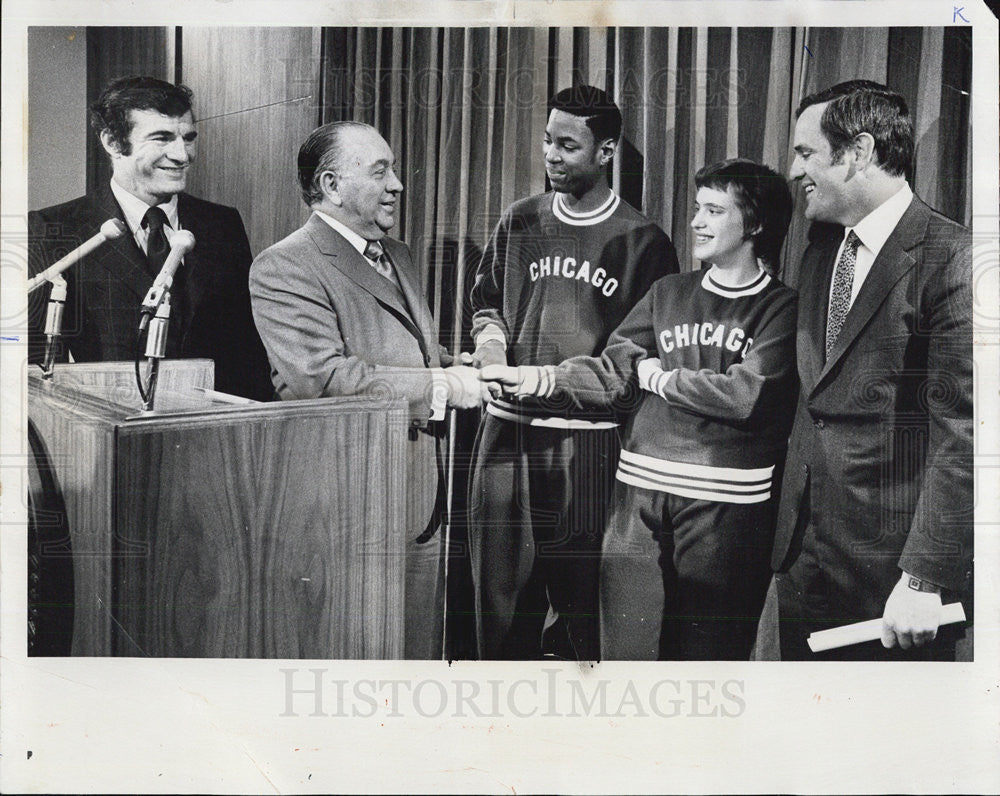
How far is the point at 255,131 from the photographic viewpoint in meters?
2.23

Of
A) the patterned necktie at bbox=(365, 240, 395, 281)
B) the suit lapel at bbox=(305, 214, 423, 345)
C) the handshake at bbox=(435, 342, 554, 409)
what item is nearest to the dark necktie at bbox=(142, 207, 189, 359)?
the suit lapel at bbox=(305, 214, 423, 345)

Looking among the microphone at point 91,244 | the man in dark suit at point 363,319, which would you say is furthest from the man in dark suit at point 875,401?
the microphone at point 91,244

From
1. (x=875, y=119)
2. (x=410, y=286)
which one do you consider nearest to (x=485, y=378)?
(x=410, y=286)

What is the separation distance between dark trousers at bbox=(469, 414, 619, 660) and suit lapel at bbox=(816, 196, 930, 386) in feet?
1.93

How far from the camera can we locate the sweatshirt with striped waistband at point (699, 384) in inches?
85.9

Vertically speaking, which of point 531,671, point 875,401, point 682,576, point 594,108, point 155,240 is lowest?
point 531,671

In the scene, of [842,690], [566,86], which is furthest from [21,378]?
[842,690]

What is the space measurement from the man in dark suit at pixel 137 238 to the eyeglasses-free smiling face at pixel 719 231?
42.9 inches

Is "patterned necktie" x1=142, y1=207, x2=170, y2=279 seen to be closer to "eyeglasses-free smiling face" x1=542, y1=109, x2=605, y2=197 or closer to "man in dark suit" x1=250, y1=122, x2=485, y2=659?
"man in dark suit" x1=250, y1=122, x2=485, y2=659

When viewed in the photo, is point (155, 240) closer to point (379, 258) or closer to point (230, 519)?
point (379, 258)

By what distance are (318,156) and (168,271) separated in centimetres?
46

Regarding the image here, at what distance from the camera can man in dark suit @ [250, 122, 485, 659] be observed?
2178mm

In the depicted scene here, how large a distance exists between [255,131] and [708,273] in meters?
1.15

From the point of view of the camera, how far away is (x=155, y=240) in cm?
222
